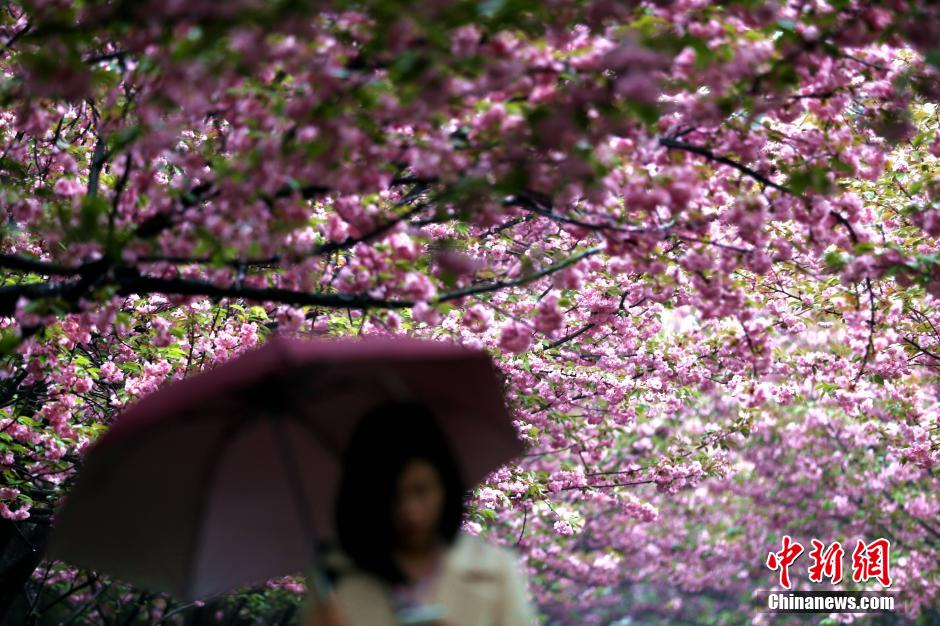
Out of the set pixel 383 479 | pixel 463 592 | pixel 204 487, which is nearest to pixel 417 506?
pixel 383 479

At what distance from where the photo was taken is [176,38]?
3900 mm

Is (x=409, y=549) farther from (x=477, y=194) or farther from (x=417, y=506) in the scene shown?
(x=477, y=194)

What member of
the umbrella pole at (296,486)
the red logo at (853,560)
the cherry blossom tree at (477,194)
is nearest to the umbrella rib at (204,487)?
the umbrella pole at (296,486)

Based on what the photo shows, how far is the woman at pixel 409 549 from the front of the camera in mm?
3121

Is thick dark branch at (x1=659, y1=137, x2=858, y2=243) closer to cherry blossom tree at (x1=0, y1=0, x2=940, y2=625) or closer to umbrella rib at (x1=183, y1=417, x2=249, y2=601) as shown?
cherry blossom tree at (x1=0, y1=0, x2=940, y2=625)

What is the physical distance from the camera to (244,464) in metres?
3.52

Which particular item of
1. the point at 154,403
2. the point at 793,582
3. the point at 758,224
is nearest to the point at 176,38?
the point at 154,403

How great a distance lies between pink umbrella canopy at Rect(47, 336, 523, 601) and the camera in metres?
3.36

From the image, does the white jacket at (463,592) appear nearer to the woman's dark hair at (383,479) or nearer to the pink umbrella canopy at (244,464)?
the woman's dark hair at (383,479)

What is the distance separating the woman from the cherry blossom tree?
4.19 ft

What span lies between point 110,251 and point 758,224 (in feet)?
11.3

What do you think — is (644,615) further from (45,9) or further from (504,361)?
(45,9)

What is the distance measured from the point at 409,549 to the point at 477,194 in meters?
1.57

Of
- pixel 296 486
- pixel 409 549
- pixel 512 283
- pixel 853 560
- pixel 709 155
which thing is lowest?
pixel 409 549
